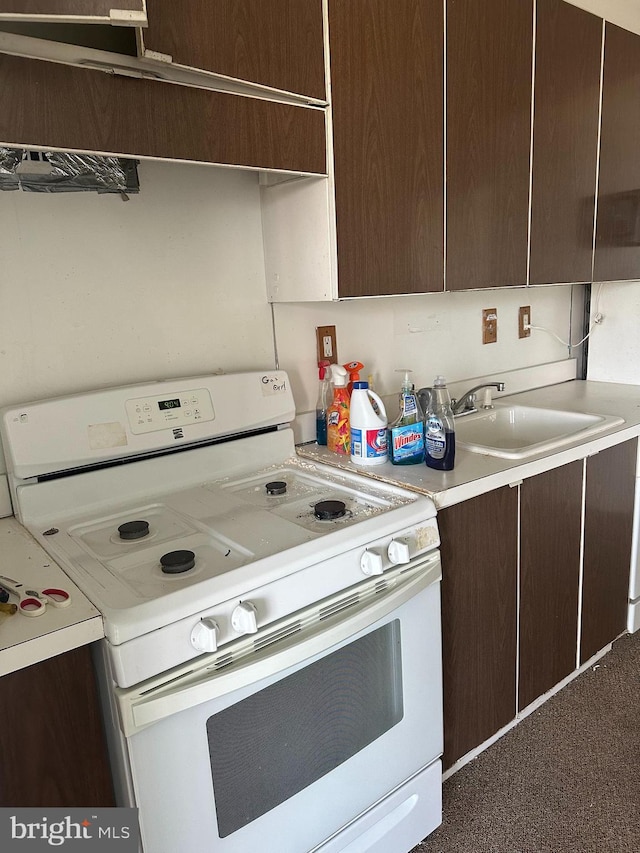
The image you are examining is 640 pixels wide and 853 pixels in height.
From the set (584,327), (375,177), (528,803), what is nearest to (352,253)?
(375,177)

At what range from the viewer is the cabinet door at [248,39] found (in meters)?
1.19

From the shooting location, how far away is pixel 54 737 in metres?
1.02

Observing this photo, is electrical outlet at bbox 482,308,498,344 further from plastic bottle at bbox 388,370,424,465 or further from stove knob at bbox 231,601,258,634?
stove knob at bbox 231,601,258,634

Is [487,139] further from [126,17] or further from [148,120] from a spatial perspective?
[126,17]

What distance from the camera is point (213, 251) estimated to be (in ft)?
5.60

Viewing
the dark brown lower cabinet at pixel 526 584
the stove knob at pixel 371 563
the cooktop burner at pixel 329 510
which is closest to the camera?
the stove knob at pixel 371 563

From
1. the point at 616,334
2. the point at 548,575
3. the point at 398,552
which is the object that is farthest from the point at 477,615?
the point at 616,334

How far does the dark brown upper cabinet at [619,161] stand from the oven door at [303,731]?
1.52m

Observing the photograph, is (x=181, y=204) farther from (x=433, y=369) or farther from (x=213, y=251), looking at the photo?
(x=433, y=369)

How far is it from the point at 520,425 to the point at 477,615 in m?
0.91

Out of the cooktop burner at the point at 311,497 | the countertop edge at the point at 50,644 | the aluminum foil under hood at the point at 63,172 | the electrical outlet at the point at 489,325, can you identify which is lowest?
the countertop edge at the point at 50,644

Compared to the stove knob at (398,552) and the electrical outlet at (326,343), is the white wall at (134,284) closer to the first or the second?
the electrical outlet at (326,343)

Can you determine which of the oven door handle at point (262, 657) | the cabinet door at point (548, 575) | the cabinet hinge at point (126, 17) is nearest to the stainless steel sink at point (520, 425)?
the cabinet door at point (548, 575)

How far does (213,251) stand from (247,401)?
1.35 feet
